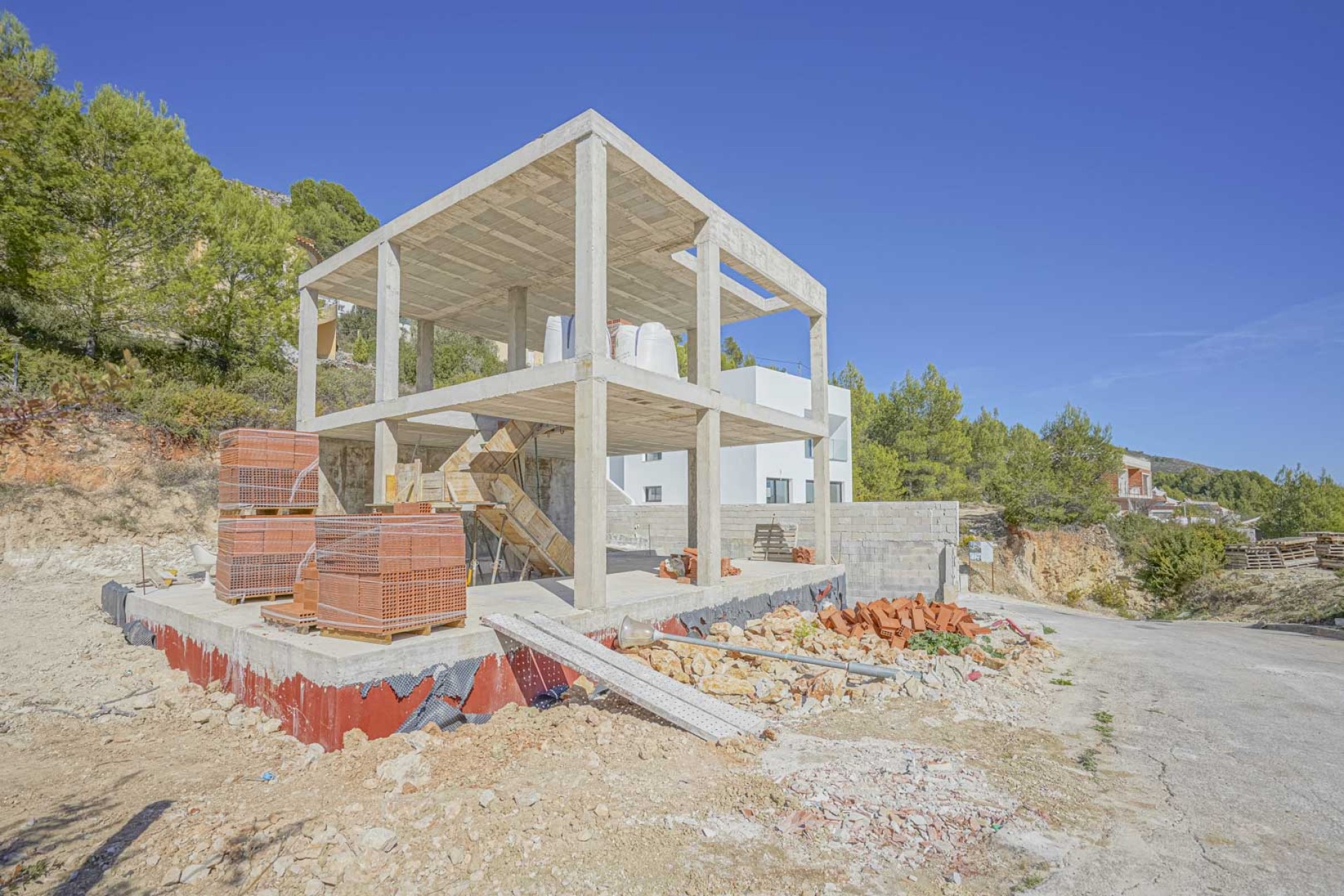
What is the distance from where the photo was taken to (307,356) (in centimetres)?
1298

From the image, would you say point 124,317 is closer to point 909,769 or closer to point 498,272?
point 498,272

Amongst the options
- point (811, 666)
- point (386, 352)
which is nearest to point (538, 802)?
point (811, 666)

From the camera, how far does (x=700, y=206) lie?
10.2 meters

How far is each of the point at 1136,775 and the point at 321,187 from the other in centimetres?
5150

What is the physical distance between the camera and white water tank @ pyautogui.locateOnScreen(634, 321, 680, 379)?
9922mm

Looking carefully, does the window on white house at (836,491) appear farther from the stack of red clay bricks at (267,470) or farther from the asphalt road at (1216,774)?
the stack of red clay bricks at (267,470)

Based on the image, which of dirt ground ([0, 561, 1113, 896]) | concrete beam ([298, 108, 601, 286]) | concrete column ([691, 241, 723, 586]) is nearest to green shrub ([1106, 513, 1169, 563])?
concrete column ([691, 241, 723, 586])

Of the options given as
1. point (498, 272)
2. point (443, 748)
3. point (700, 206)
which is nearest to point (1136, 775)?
point (443, 748)

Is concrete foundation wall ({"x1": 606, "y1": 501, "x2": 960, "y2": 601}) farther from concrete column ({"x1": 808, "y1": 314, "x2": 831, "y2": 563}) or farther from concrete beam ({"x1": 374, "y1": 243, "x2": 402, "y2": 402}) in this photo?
concrete beam ({"x1": 374, "y1": 243, "x2": 402, "y2": 402})

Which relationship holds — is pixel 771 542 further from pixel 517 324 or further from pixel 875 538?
pixel 517 324

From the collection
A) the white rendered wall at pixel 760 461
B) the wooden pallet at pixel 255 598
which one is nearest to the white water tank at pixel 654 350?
the wooden pallet at pixel 255 598

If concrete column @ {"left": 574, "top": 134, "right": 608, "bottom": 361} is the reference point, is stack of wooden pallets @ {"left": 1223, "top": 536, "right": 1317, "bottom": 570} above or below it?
below

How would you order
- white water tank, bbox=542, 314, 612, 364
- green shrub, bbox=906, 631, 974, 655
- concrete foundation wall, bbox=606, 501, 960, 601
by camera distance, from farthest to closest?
concrete foundation wall, bbox=606, 501, 960, 601
white water tank, bbox=542, 314, 612, 364
green shrub, bbox=906, 631, 974, 655

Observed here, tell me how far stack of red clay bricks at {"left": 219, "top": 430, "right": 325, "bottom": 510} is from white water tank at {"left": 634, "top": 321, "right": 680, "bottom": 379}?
5105mm
